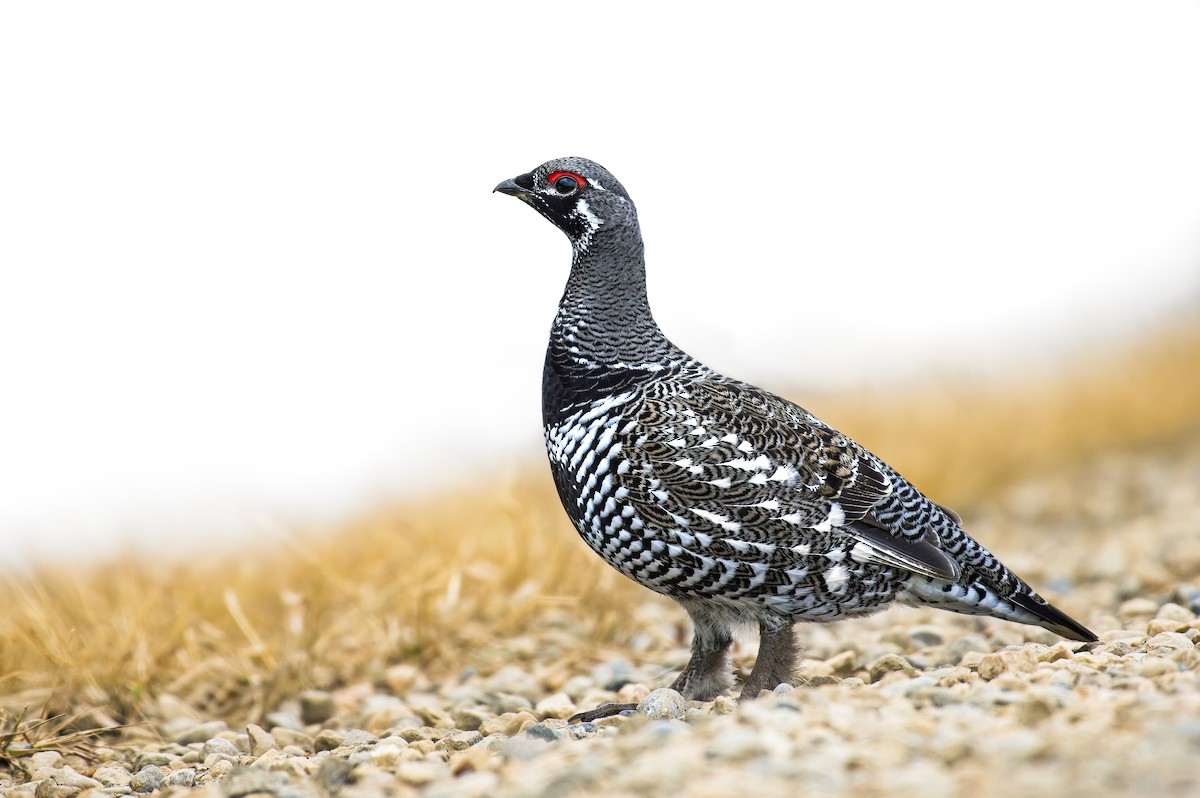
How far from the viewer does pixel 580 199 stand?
5145mm

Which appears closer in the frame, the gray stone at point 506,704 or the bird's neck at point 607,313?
the bird's neck at point 607,313

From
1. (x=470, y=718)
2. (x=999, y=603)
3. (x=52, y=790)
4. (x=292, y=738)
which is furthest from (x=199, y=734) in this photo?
(x=999, y=603)

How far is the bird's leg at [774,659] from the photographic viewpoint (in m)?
4.56

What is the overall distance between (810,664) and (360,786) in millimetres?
2545

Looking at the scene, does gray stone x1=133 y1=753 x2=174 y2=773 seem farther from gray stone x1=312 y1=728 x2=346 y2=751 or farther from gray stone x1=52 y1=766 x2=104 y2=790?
gray stone x1=312 y1=728 x2=346 y2=751

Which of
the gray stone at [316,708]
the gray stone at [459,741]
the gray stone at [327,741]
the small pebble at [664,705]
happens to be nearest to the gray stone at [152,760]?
the gray stone at [327,741]

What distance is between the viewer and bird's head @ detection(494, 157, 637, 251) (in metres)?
5.12

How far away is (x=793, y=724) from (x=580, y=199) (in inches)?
107

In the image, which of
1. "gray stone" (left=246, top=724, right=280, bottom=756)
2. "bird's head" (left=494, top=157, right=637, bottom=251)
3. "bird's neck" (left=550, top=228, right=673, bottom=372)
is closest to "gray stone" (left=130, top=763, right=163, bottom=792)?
"gray stone" (left=246, top=724, right=280, bottom=756)

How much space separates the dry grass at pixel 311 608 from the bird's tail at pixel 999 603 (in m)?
2.03

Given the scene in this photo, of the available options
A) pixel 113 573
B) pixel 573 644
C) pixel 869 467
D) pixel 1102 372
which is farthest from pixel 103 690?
pixel 1102 372

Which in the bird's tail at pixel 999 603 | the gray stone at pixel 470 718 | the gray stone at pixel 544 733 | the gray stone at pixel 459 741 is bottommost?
the gray stone at pixel 470 718

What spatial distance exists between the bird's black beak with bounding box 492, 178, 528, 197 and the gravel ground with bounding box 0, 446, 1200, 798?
227cm

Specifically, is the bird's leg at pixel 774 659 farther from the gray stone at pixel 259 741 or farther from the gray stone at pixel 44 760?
the gray stone at pixel 44 760
